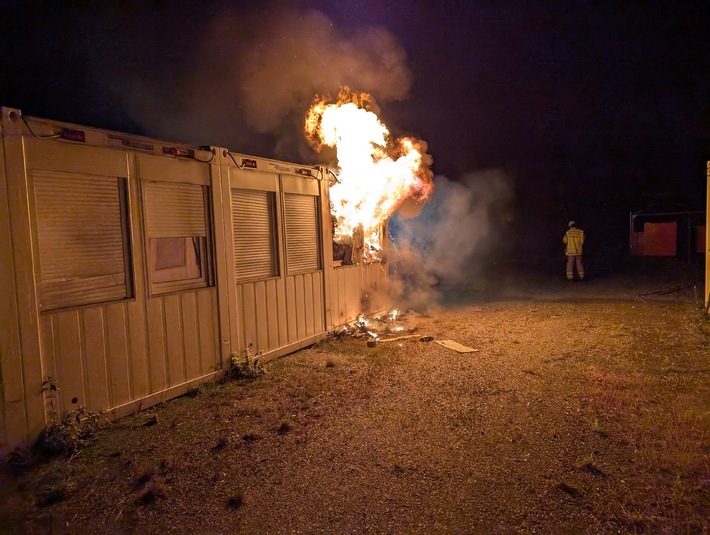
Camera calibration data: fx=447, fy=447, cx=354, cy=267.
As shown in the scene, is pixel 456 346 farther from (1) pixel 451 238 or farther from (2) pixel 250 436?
(1) pixel 451 238

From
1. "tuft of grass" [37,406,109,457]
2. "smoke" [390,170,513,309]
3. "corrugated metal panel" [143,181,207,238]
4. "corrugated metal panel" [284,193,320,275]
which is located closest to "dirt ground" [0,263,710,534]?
"tuft of grass" [37,406,109,457]

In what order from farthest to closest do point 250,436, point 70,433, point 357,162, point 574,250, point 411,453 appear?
point 574,250 < point 357,162 < point 250,436 < point 70,433 < point 411,453

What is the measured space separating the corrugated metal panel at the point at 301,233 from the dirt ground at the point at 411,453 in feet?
6.33

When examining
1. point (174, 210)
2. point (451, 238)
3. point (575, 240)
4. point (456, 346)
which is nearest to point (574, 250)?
point (575, 240)

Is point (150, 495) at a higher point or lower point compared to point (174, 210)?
lower

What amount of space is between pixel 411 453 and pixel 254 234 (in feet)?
14.9

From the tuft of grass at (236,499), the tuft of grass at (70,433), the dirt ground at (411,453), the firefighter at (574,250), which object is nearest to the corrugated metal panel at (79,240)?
the tuft of grass at (70,433)

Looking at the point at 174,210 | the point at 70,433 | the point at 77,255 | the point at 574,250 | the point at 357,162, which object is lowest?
the point at 70,433

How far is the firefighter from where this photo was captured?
16188 millimetres

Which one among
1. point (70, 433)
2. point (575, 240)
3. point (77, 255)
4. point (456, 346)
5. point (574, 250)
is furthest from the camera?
point (574, 250)

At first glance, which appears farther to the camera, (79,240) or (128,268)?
(128,268)

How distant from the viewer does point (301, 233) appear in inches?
340

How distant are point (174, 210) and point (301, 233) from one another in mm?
2933

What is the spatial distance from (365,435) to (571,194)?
88.4 ft
